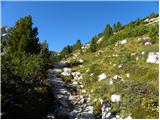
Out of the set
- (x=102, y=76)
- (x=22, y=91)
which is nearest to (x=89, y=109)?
(x=22, y=91)

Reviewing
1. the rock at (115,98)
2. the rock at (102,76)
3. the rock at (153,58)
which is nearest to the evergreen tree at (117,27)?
the rock at (153,58)

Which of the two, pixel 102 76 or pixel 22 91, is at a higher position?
pixel 102 76

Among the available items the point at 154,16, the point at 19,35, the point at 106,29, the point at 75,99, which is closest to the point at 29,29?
the point at 19,35

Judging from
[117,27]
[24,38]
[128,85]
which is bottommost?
[128,85]

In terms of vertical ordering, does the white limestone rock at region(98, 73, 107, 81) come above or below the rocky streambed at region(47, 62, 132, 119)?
above

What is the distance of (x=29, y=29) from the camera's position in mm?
42062

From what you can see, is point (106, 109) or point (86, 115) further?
point (106, 109)

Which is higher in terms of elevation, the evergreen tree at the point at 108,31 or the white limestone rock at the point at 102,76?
the evergreen tree at the point at 108,31

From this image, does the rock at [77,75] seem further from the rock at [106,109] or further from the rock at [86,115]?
the rock at [86,115]

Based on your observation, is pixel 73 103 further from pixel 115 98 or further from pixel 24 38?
pixel 24 38

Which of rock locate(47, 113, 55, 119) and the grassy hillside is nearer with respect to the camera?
the grassy hillside

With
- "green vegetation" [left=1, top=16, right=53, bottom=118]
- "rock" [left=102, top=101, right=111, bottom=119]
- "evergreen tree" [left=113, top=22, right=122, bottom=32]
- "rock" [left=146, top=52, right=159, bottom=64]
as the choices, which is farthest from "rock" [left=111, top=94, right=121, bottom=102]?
"evergreen tree" [left=113, top=22, right=122, bottom=32]

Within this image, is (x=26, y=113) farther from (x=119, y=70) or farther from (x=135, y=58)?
(x=135, y=58)

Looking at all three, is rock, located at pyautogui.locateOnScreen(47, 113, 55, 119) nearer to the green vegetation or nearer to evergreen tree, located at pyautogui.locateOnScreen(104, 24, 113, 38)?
the green vegetation
